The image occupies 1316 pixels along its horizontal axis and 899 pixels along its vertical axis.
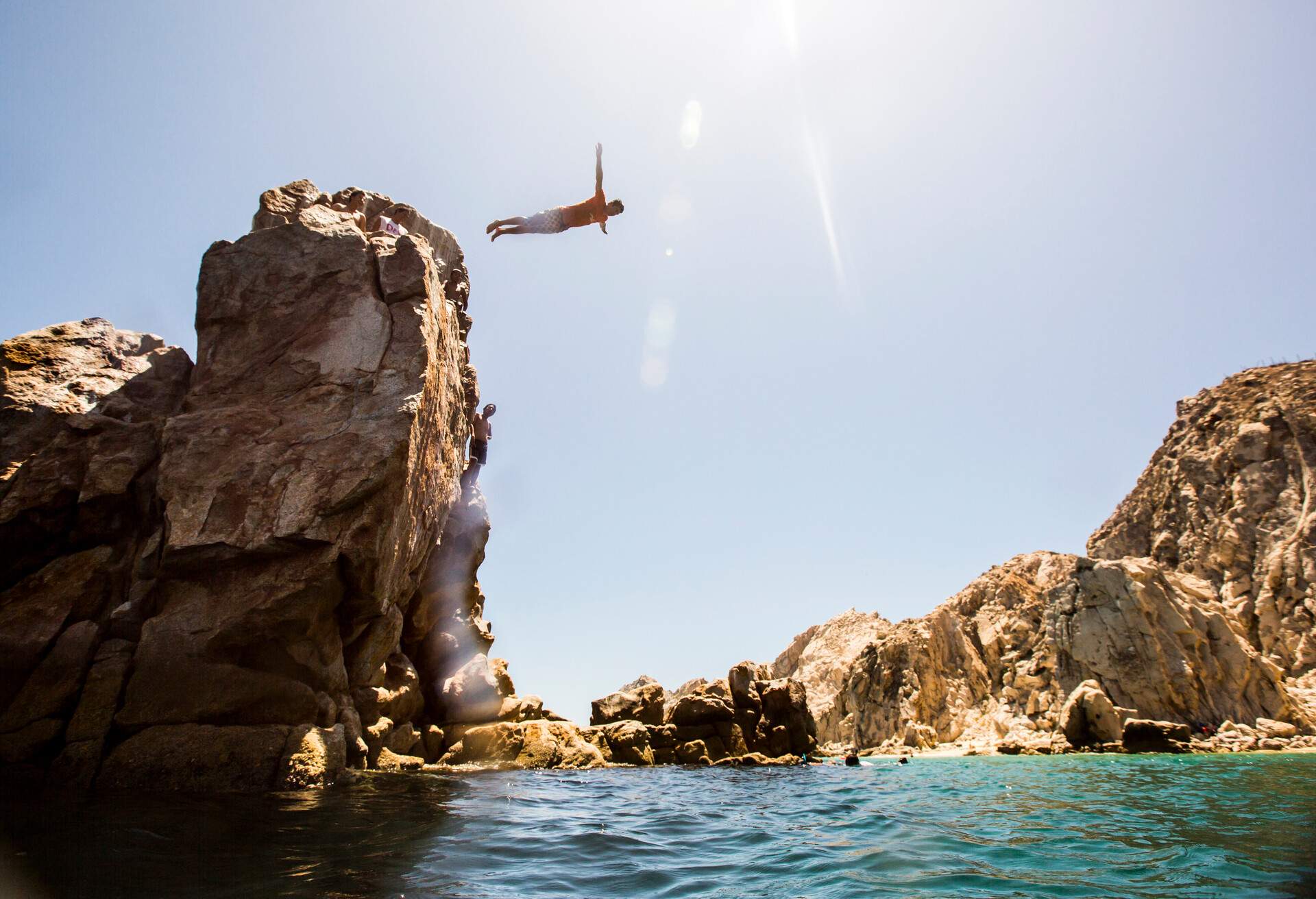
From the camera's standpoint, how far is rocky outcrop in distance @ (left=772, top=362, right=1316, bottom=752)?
4541 cm

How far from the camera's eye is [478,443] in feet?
102

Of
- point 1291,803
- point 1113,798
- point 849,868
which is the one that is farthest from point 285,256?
point 1291,803

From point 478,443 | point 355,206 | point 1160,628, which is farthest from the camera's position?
point 1160,628

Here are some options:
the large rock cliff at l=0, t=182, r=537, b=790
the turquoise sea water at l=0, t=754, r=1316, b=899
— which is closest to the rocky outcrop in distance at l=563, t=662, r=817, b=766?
the large rock cliff at l=0, t=182, r=537, b=790

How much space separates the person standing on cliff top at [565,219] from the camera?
15203 millimetres

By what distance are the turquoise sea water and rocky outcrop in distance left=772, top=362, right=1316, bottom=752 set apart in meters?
39.6

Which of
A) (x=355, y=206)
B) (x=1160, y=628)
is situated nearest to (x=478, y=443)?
(x=355, y=206)

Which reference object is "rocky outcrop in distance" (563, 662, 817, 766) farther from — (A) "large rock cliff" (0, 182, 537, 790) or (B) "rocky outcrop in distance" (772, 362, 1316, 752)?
(B) "rocky outcrop in distance" (772, 362, 1316, 752)

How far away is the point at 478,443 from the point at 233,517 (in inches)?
645

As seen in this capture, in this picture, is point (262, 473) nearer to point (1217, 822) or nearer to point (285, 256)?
point (285, 256)

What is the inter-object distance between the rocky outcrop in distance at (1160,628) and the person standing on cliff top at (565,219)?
161 ft

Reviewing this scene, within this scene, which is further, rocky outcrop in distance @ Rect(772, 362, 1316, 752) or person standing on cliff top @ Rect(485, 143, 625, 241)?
rocky outcrop in distance @ Rect(772, 362, 1316, 752)

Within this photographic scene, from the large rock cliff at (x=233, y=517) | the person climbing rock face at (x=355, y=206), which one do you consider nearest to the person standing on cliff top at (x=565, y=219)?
the large rock cliff at (x=233, y=517)

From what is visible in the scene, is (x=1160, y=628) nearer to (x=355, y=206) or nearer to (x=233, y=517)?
(x=233, y=517)
